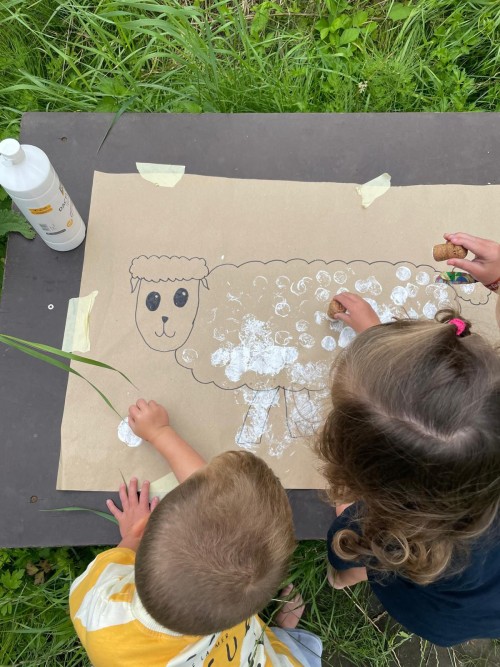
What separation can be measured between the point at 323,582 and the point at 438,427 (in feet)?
2.04

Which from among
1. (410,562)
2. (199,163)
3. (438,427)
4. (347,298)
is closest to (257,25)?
(199,163)

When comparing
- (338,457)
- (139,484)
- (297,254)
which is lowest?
(139,484)

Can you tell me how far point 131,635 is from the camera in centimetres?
74

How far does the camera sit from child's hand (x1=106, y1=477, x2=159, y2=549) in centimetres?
85

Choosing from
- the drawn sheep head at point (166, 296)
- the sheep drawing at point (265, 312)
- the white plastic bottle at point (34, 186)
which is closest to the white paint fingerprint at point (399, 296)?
the sheep drawing at point (265, 312)

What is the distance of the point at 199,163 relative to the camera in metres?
0.99

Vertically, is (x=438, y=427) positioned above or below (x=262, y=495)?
above

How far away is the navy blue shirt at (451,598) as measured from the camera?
0.72 m

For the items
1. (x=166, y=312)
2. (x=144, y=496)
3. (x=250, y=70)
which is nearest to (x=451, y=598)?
(x=144, y=496)

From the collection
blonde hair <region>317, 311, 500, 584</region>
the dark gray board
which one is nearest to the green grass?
the dark gray board

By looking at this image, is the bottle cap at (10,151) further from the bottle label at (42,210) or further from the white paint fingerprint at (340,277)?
the white paint fingerprint at (340,277)

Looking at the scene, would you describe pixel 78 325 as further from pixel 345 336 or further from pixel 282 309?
pixel 345 336

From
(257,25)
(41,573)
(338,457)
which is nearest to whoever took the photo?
(338,457)

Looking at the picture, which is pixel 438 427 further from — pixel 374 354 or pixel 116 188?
pixel 116 188
